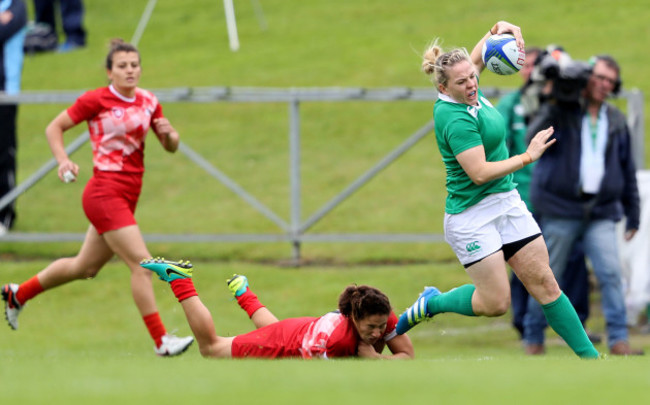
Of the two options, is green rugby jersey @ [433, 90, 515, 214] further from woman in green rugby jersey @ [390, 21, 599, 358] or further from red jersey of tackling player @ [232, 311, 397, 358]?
red jersey of tackling player @ [232, 311, 397, 358]

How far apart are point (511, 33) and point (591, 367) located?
2400 millimetres

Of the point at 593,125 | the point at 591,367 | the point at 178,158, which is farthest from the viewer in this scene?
the point at 178,158

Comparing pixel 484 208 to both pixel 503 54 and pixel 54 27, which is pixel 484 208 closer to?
pixel 503 54

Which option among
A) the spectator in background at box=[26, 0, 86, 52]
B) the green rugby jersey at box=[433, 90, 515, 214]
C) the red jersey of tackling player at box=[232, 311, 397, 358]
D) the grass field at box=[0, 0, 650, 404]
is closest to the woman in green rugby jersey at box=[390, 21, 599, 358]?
the green rugby jersey at box=[433, 90, 515, 214]

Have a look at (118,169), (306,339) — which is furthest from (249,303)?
(118,169)

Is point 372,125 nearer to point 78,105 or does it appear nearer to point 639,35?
point 639,35

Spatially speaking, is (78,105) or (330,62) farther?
(330,62)

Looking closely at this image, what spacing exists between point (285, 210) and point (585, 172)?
5.34 meters

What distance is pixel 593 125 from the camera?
988cm

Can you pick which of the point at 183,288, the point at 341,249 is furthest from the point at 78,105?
the point at 341,249

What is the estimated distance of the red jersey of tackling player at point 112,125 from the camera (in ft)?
29.2

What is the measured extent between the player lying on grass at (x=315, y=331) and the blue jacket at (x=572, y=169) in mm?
2614

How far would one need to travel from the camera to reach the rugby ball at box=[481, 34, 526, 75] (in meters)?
7.35

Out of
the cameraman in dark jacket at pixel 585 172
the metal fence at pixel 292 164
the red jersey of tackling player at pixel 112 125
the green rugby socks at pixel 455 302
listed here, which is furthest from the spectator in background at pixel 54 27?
A: the green rugby socks at pixel 455 302
